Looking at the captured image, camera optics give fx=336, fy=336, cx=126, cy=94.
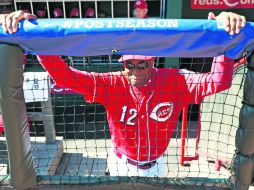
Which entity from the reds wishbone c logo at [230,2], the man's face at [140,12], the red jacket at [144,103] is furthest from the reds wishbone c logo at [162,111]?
the man's face at [140,12]

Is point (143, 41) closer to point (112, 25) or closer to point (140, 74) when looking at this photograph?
point (112, 25)

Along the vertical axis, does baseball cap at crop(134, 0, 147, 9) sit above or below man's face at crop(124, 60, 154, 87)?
above

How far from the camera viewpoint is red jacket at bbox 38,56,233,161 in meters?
2.65

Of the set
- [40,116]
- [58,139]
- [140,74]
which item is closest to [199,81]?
[140,74]

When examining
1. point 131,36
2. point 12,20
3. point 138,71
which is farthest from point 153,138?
point 12,20

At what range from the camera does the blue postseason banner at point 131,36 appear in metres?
→ 1.65

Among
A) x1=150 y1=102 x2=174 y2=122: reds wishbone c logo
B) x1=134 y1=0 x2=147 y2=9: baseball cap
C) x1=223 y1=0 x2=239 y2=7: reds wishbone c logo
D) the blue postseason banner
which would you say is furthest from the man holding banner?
x1=134 y1=0 x2=147 y2=9: baseball cap

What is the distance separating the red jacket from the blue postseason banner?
90cm

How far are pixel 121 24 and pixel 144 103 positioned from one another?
1.11m

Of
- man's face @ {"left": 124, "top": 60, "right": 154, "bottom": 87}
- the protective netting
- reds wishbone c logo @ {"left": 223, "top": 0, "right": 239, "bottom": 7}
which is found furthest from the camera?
reds wishbone c logo @ {"left": 223, "top": 0, "right": 239, "bottom": 7}

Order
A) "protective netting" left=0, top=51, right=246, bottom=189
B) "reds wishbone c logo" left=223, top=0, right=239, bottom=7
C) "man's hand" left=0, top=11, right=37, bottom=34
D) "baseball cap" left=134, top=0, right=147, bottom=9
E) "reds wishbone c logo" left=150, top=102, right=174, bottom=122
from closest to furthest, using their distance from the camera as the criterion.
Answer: "man's hand" left=0, top=11, right=37, bottom=34 < "protective netting" left=0, top=51, right=246, bottom=189 < "reds wishbone c logo" left=150, top=102, right=174, bottom=122 < "reds wishbone c logo" left=223, top=0, right=239, bottom=7 < "baseball cap" left=134, top=0, right=147, bottom=9

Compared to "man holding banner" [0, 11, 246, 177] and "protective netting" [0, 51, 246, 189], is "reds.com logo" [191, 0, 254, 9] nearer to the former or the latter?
"protective netting" [0, 51, 246, 189]

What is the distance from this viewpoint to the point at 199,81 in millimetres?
2623

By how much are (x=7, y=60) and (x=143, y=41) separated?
687 mm
